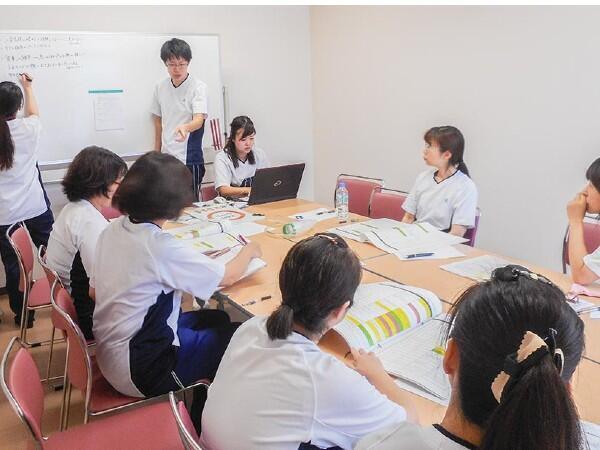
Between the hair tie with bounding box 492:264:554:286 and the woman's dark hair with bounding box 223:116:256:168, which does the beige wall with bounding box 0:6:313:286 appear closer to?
the woman's dark hair with bounding box 223:116:256:168

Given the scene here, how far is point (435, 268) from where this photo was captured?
6.58 feet

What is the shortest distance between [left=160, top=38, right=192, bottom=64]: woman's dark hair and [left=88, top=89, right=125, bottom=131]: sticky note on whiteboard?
17.0 inches

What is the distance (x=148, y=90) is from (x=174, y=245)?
2654mm

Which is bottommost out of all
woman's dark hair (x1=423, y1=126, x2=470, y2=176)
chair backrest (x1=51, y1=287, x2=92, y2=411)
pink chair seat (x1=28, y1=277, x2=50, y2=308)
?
pink chair seat (x1=28, y1=277, x2=50, y2=308)

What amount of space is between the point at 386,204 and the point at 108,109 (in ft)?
7.21

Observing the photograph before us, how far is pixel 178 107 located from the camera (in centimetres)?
393

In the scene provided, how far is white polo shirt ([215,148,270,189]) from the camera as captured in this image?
357 centimetres


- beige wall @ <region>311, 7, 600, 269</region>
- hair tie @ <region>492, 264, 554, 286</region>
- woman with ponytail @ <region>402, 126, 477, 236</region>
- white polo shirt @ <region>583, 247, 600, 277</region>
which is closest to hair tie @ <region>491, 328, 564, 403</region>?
hair tie @ <region>492, 264, 554, 286</region>

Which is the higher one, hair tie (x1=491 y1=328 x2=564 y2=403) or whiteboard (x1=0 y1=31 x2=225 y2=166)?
whiteboard (x1=0 y1=31 x2=225 y2=166)

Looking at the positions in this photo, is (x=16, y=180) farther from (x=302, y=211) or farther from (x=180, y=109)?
(x=302, y=211)

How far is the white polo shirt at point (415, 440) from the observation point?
0.75 metres

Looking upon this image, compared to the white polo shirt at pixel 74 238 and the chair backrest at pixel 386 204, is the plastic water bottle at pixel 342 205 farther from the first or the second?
the white polo shirt at pixel 74 238

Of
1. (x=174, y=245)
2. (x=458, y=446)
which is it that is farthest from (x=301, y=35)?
(x=458, y=446)

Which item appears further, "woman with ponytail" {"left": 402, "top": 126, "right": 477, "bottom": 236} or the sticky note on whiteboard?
the sticky note on whiteboard
